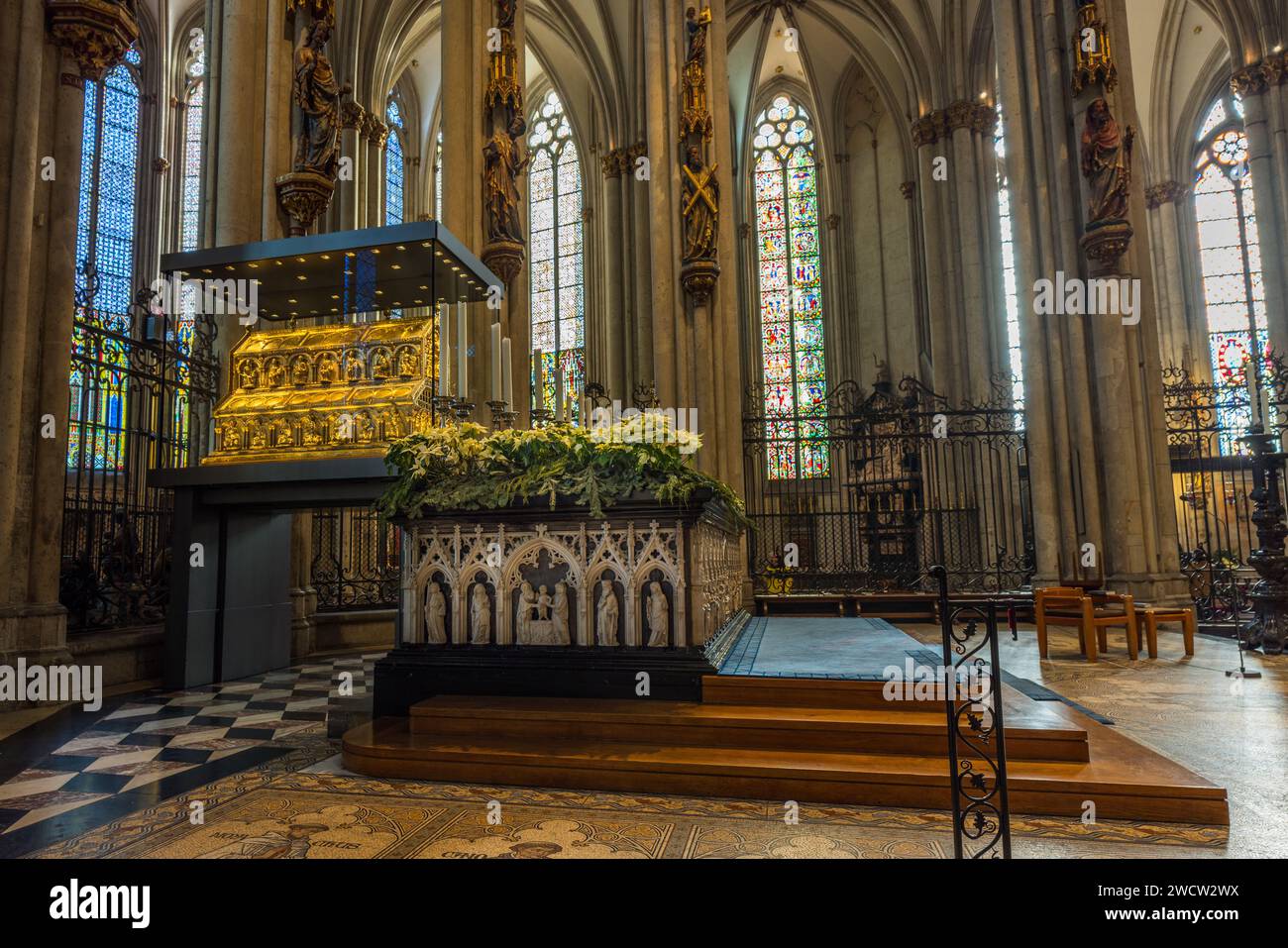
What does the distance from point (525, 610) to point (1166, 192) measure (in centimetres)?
2489

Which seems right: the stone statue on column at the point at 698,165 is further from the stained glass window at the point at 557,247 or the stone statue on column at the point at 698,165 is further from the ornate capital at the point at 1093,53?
the stained glass window at the point at 557,247

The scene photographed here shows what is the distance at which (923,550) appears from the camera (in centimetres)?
1548

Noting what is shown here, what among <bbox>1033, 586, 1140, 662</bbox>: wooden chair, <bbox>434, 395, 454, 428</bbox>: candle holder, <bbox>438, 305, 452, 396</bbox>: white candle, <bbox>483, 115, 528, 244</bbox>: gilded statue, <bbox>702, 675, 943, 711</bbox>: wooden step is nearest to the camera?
<bbox>702, 675, 943, 711</bbox>: wooden step

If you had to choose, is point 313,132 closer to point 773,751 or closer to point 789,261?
point 773,751

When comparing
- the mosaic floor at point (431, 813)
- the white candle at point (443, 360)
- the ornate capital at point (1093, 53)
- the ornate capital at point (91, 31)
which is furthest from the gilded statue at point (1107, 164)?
the ornate capital at point (91, 31)

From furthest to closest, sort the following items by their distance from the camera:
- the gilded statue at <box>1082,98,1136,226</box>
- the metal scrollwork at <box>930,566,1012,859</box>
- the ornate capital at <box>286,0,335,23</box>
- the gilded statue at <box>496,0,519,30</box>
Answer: the gilded statue at <box>1082,98,1136,226</box>, the gilded statue at <box>496,0,519,30</box>, the ornate capital at <box>286,0,335,23</box>, the metal scrollwork at <box>930,566,1012,859</box>

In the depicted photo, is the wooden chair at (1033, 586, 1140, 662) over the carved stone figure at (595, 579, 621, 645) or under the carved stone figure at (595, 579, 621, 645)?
under

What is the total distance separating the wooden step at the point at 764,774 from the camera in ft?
10.0

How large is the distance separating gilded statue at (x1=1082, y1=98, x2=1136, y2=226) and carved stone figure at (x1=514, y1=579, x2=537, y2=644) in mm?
10454

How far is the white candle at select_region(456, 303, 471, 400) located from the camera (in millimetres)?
6645

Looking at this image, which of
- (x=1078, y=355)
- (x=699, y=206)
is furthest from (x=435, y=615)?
(x=1078, y=355)

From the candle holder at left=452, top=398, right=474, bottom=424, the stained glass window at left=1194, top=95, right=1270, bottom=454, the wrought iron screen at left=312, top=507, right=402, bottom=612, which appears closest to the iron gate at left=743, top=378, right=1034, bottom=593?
the wrought iron screen at left=312, top=507, right=402, bottom=612

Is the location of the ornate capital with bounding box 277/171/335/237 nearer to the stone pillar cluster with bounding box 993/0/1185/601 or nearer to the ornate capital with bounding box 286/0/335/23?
the ornate capital with bounding box 286/0/335/23

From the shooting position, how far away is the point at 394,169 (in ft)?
72.2
